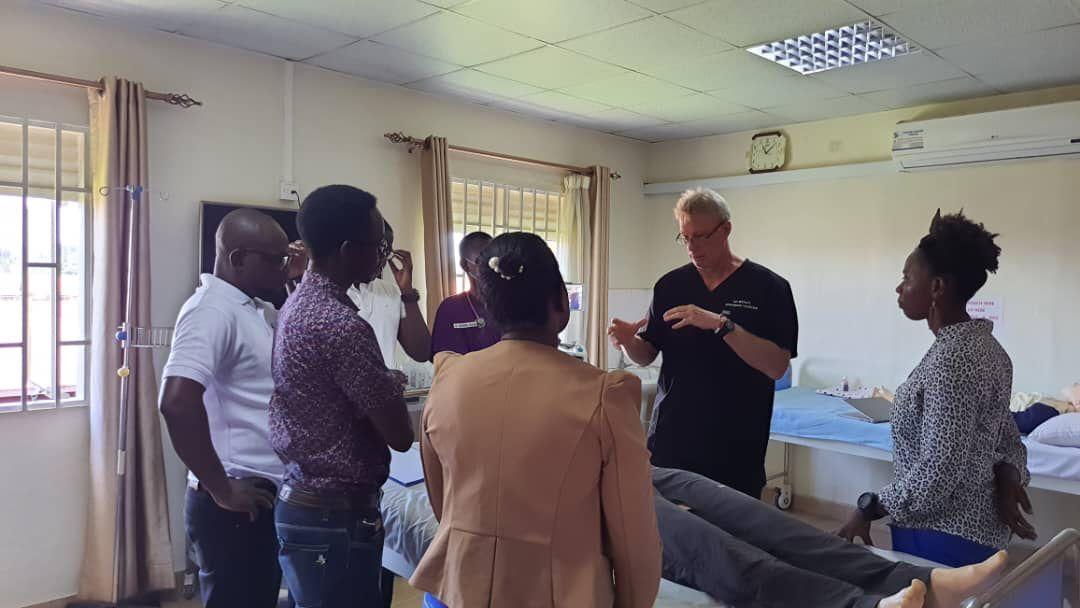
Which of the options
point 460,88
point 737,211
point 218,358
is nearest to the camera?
point 218,358

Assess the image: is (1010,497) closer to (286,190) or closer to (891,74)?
(891,74)

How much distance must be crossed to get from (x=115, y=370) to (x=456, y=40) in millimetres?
1989

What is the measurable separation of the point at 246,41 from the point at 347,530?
2606mm

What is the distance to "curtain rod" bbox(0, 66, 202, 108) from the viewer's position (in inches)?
112

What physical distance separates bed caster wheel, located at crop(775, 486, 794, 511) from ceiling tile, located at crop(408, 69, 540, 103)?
290cm

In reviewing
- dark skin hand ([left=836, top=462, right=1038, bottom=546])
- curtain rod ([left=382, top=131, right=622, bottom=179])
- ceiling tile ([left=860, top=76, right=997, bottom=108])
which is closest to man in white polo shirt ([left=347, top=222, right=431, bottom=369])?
curtain rod ([left=382, top=131, right=622, bottom=179])

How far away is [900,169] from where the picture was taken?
4289mm

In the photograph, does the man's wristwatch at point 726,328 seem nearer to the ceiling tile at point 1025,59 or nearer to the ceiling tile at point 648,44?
the ceiling tile at point 648,44

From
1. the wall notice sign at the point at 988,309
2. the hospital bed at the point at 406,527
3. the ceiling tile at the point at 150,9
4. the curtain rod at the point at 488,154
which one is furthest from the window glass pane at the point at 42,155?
the wall notice sign at the point at 988,309

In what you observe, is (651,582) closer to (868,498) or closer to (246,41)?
(868,498)

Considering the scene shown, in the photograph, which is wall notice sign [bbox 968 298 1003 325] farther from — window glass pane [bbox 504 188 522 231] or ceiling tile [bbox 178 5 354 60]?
ceiling tile [bbox 178 5 354 60]

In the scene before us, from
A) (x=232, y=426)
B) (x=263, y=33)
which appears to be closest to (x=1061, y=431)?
(x=232, y=426)

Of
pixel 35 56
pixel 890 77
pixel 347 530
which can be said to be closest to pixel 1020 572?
pixel 347 530

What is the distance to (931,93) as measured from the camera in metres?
3.98
